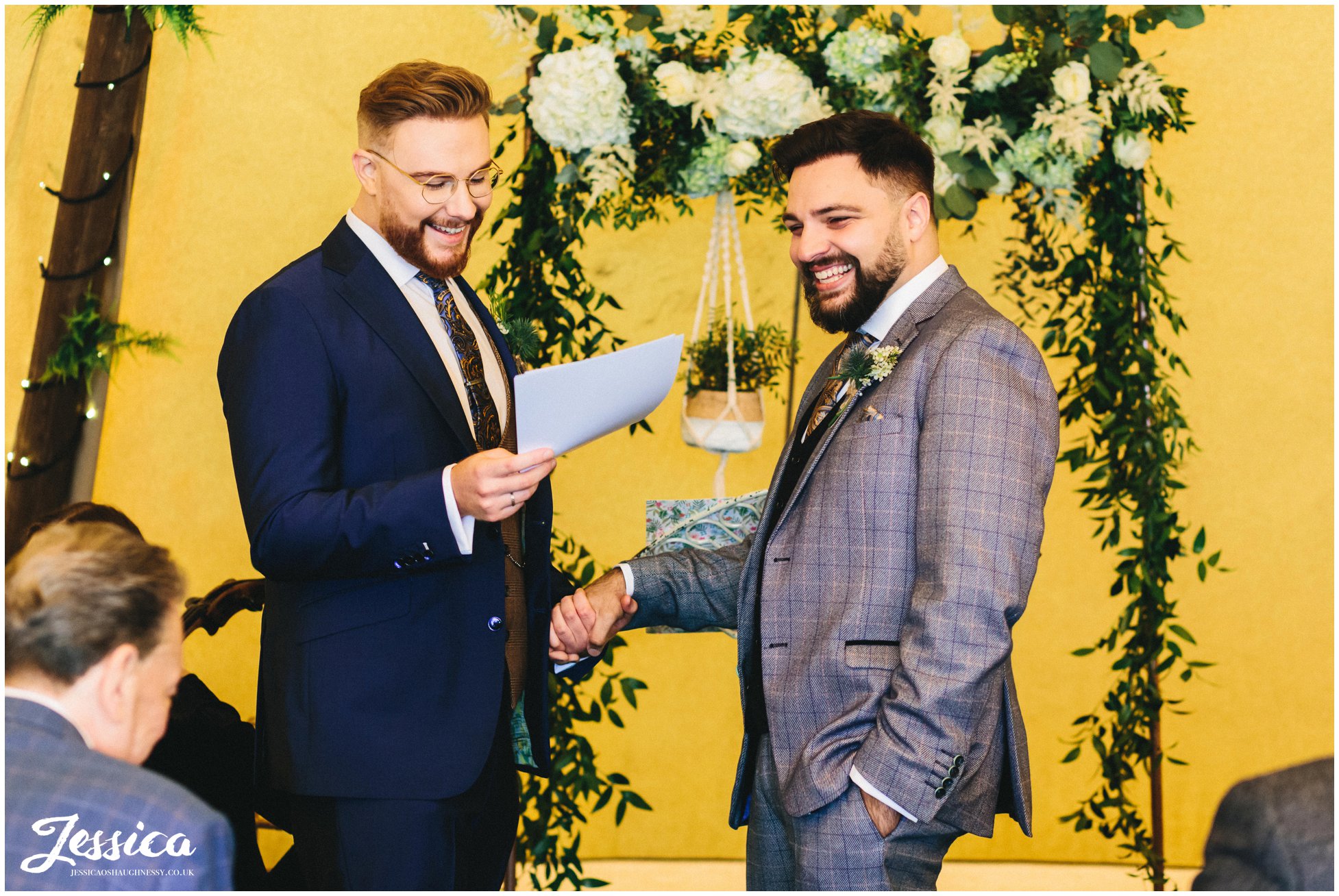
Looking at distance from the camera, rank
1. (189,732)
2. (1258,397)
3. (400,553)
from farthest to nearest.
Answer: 1. (1258,397)
2. (189,732)
3. (400,553)

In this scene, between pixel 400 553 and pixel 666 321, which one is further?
pixel 666 321

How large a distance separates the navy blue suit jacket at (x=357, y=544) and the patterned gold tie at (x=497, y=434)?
10cm

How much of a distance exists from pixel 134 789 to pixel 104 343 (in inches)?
91.2

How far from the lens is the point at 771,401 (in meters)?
4.19

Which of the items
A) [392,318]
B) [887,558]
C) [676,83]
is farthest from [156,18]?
[887,558]

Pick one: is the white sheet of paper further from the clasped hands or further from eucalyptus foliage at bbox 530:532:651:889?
eucalyptus foliage at bbox 530:532:651:889

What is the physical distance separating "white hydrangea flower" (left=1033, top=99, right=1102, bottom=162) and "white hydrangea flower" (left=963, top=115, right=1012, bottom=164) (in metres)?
0.08

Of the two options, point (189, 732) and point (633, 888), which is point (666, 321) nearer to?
point (633, 888)

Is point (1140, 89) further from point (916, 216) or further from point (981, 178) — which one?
point (916, 216)

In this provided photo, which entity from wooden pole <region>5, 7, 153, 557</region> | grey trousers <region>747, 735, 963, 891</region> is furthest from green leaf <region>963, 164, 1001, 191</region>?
wooden pole <region>5, 7, 153, 557</region>

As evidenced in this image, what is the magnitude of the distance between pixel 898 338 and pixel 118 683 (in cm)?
127

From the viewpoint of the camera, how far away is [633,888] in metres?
3.91

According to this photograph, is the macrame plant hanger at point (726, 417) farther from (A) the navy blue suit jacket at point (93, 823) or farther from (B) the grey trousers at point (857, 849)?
(A) the navy blue suit jacket at point (93, 823)

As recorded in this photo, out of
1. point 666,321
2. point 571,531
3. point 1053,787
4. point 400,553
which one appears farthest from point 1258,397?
point 400,553
